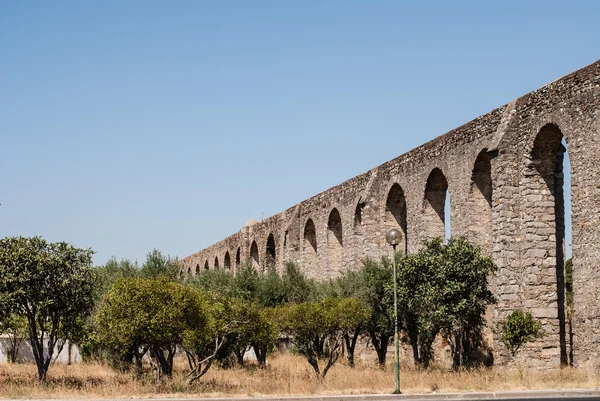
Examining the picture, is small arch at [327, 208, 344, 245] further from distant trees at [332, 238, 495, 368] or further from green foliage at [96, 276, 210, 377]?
green foliage at [96, 276, 210, 377]

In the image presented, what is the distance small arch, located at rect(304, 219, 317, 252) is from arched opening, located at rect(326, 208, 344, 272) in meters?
2.91

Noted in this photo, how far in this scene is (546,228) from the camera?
2008cm

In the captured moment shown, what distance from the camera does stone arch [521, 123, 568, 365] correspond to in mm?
19734

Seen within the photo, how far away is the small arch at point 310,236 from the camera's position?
38875 mm

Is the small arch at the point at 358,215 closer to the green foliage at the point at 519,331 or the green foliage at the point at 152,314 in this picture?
the green foliage at the point at 519,331

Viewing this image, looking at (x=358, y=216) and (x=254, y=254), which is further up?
(x=358, y=216)

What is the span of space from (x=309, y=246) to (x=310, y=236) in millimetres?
502

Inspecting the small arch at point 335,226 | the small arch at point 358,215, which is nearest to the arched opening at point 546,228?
the small arch at point 358,215

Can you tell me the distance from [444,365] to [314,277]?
15310 mm

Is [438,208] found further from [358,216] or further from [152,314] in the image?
[152,314]

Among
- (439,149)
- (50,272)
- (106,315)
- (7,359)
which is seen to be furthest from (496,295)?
(7,359)

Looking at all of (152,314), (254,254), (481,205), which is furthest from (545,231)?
(254,254)

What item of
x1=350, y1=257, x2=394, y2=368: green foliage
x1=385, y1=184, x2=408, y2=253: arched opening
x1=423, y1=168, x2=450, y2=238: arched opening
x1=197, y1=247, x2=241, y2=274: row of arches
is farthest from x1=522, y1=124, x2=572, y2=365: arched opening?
x1=197, y1=247, x2=241, y2=274: row of arches

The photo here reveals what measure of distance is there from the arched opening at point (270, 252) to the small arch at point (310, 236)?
239 inches
